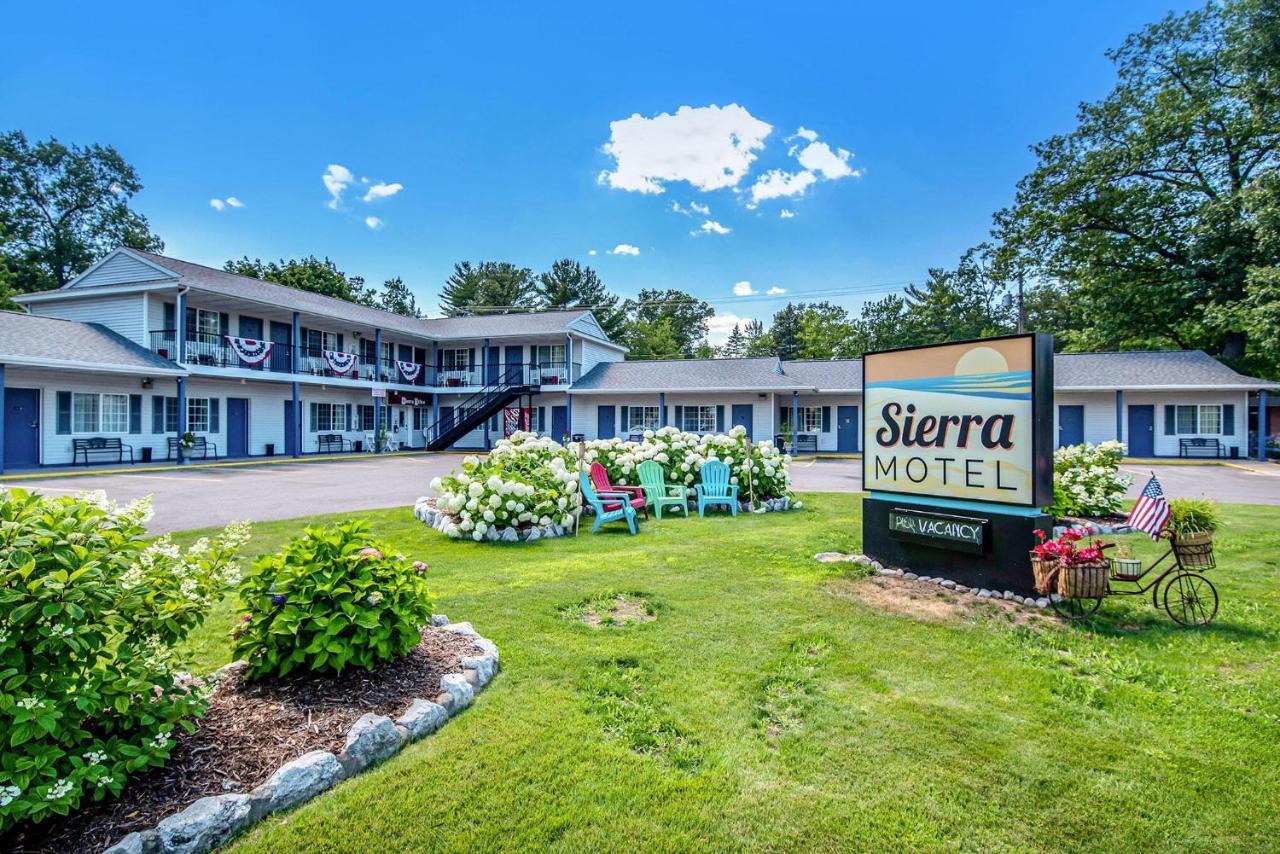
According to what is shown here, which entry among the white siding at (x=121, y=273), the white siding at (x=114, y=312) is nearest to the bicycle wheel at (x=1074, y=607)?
the white siding at (x=121, y=273)

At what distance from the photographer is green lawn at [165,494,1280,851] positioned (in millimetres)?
2426

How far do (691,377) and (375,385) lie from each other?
13963mm

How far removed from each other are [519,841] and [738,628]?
2651mm

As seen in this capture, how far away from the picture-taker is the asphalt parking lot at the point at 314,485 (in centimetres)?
1015

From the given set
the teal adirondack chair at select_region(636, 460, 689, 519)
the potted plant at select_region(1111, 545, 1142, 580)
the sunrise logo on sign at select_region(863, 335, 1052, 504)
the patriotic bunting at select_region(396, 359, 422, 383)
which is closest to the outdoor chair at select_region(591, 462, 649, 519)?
the teal adirondack chair at select_region(636, 460, 689, 519)

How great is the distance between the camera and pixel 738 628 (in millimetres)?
4668

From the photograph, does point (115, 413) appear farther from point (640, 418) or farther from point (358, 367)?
point (640, 418)

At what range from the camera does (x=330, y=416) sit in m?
25.8

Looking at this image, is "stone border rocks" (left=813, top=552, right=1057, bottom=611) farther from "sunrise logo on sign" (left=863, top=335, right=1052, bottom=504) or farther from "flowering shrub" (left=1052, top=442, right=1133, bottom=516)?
"flowering shrub" (left=1052, top=442, right=1133, bottom=516)

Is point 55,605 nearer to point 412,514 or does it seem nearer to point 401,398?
point 412,514

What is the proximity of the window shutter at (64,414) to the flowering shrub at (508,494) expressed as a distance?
1644 cm

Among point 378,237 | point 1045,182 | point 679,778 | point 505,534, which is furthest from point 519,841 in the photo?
point 378,237

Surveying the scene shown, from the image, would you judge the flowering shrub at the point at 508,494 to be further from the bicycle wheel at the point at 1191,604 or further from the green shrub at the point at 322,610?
the bicycle wheel at the point at 1191,604

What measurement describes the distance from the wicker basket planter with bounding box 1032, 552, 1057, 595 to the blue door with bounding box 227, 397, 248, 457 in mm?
25055
